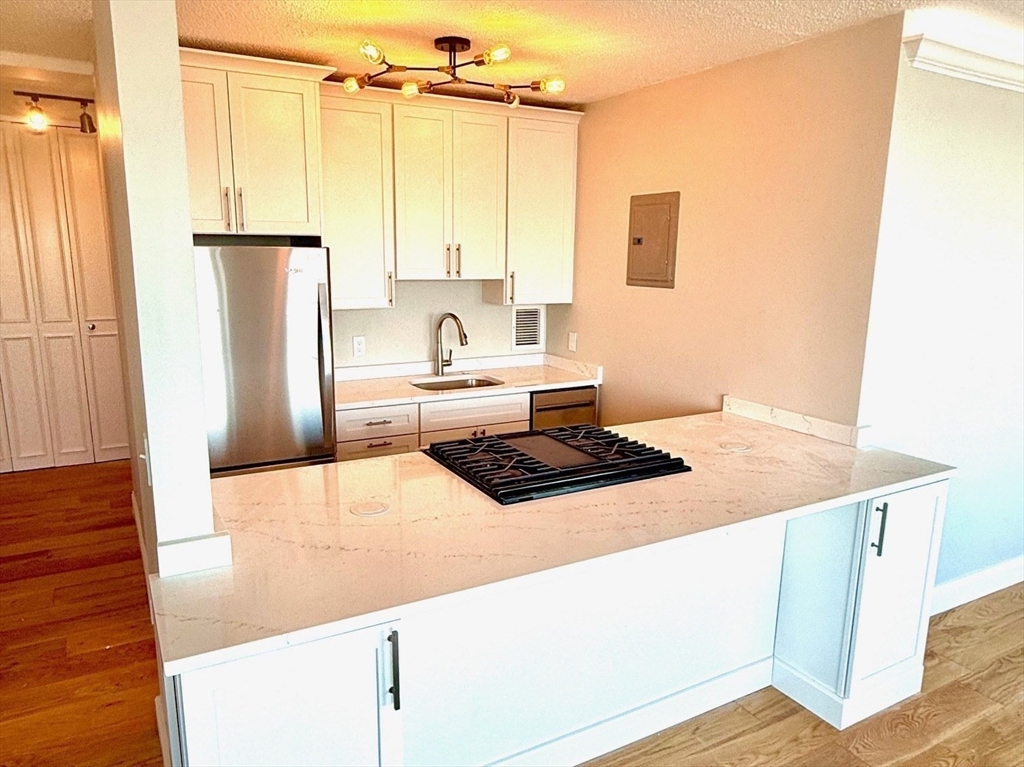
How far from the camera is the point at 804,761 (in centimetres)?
215

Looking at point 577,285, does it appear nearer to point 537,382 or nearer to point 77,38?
point 537,382

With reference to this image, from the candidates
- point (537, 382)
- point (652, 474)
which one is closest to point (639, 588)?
point (652, 474)

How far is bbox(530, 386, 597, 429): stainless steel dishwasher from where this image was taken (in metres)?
3.77

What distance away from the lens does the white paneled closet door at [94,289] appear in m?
4.52

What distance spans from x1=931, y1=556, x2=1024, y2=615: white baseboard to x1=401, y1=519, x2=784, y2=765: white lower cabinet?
1.05 meters

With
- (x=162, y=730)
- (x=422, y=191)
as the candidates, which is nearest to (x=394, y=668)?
(x=162, y=730)

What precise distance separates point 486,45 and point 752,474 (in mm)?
1951

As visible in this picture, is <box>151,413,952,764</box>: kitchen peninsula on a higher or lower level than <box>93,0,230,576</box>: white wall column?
lower

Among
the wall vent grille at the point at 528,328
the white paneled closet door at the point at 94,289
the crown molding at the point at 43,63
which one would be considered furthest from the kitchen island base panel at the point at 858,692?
the white paneled closet door at the point at 94,289

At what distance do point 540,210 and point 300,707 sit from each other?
9.77 ft

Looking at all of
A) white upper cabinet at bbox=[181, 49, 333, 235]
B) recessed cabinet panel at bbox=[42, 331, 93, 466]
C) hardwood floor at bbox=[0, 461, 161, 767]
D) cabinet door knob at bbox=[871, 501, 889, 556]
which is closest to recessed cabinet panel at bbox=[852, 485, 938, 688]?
cabinet door knob at bbox=[871, 501, 889, 556]

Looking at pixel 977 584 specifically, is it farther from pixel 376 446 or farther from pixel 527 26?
pixel 527 26

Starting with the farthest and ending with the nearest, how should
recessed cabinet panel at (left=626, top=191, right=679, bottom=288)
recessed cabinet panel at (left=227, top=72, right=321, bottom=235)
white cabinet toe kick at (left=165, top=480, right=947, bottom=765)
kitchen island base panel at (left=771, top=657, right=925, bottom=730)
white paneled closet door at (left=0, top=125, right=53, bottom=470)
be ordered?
white paneled closet door at (left=0, top=125, right=53, bottom=470) < recessed cabinet panel at (left=626, top=191, right=679, bottom=288) < recessed cabinet panel at (left=227, top=72, right=321, bottom=235) < kitchen island base panel at (left=771, top=657, right=925, bottom=730) < white cabinet toe kick at (left=165, top=480, right=947, bottom=765)

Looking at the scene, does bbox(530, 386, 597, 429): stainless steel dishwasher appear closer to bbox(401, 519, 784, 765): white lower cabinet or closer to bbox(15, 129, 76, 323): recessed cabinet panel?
bbox(401, 519, 784, 765): white lower cabinet
